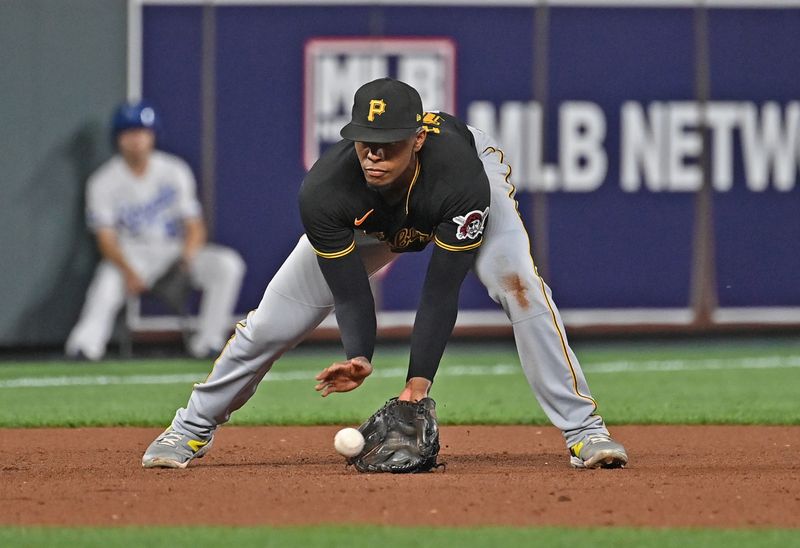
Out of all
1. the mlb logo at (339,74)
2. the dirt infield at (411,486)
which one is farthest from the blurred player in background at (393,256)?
the mlb logo at (339,74)

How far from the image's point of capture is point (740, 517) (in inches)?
167

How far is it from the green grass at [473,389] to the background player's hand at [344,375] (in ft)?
8.17

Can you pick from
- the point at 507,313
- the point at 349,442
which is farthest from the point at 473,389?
the point at 349,442

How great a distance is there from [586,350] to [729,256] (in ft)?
4.90

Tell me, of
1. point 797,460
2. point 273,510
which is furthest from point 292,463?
point 797,460

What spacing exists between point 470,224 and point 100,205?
6367 millimetres

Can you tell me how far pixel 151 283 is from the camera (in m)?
11.0

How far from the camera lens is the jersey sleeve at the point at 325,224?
493cm

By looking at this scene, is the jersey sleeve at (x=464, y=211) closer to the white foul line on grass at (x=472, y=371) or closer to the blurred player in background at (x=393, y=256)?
the blurred player in background at (x=393, y=256)

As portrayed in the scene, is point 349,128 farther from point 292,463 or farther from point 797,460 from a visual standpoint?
point 797,460

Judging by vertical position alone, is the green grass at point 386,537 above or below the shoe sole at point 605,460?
above

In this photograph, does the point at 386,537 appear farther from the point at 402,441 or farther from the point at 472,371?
the point at 472,371

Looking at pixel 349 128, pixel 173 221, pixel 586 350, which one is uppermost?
pixel 349 128

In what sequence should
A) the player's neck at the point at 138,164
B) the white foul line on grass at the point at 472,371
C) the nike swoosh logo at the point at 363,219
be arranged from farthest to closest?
the player's neck at the point at 138,164 → the white foul line on grass at the point at 472,371 → the nike swoosh logo at the point at 363,219
